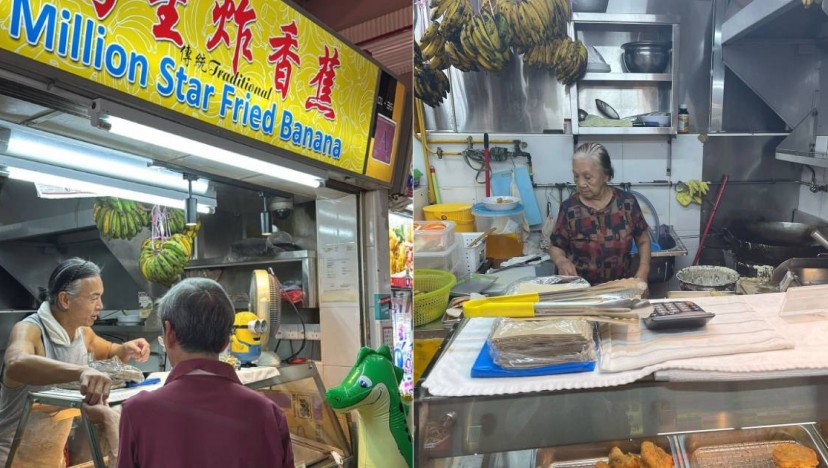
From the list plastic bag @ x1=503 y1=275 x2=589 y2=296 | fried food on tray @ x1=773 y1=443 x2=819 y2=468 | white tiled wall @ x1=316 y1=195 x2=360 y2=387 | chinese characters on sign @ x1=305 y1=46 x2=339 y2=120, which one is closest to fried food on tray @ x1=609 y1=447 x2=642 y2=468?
fried food on tray @ x1=773 y1=443 x2=819 y2=468

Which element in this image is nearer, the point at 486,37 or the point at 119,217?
the point at 486,37

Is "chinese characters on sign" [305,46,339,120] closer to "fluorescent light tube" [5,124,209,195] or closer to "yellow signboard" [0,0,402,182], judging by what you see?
"yellow signboard" [0,0,402,182]

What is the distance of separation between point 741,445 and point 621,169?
0.84 metres

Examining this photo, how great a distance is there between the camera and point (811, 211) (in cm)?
88

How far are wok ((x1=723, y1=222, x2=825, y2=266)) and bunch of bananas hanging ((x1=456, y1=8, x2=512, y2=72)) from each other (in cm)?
44

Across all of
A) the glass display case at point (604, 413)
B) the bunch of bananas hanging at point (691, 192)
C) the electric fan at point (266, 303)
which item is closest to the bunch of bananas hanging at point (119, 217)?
the electric fan at point (266, 303)

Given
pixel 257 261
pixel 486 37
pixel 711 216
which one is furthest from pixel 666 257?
pixel 257 261

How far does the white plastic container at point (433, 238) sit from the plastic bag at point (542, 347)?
16 cm

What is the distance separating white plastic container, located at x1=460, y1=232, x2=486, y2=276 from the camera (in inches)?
35.8

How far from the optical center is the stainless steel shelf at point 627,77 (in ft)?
2.89

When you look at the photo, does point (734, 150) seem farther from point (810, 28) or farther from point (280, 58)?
point (280, 58)

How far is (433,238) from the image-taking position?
886 millimetres

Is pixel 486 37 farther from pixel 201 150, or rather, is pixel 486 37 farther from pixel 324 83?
pixel 324 83

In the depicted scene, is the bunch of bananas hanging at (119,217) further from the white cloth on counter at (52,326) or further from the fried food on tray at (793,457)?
the fried food on tray at (793,457)
